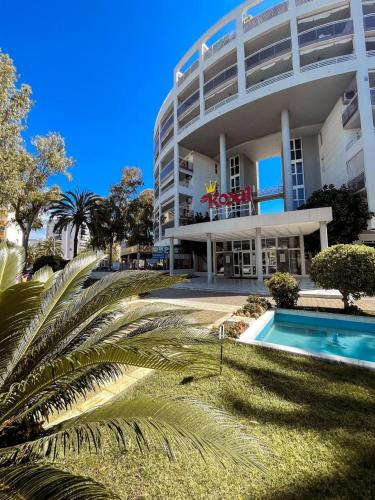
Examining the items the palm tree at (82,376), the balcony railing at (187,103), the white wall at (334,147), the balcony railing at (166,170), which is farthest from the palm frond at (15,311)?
the balcony railing at (166,170)

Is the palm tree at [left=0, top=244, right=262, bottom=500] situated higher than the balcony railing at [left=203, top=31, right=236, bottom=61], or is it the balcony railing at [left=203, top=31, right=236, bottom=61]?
the balcony railing at [left=203, top=31, right=236, bottom=61]

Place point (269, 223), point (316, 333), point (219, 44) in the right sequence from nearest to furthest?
point (316, 333)
point (269, 223)
point (219, 44)

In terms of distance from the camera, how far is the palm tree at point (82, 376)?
164 cm

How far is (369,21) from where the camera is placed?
783 inches

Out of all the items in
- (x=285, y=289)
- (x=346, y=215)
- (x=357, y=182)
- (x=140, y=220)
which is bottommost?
(x=285, y=289)

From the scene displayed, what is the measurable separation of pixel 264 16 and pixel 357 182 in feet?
53.7

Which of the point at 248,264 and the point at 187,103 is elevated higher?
the point at 187,103

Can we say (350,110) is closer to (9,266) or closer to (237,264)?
(237,264)

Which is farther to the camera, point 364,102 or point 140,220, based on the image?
point 140,220

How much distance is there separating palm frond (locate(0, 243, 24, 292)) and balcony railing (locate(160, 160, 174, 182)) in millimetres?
30890

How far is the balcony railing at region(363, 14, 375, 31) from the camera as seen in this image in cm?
1983

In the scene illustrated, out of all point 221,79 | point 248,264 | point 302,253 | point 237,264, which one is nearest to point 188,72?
point 221,79

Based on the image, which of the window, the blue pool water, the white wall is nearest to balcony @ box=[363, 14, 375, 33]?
the white wall

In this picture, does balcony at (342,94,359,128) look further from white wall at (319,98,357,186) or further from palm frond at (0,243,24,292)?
palm frond at (0,243,24,292)
